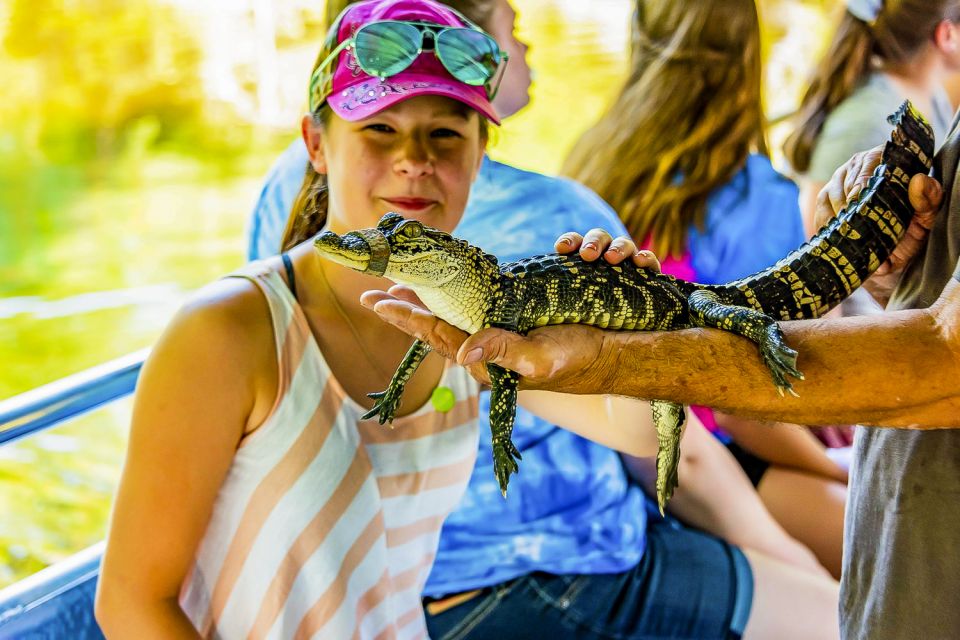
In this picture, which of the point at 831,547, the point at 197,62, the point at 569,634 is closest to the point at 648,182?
the point at 831,547

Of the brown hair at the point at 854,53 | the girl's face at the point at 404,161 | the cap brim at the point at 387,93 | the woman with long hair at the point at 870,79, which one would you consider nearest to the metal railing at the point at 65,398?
the girl's face at the point at 404,161

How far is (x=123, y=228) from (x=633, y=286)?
5.41 metres

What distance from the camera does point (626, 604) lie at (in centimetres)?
185

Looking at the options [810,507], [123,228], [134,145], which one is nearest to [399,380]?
[810,507]

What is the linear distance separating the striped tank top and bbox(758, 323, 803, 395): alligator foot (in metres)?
0.64

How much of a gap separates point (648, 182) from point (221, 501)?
1.78m

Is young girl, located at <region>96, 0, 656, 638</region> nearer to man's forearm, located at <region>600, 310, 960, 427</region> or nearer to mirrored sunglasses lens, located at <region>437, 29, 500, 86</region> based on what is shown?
mirrored sunglasses lens, located at <region>437, 29, 500, 86</region>

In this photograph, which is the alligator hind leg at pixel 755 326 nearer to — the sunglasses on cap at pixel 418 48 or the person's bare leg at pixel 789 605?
the sunglasses on cap at pixel 418 48

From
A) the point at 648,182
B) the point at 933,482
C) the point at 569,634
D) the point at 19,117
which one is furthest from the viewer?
Answer: the point at 19,117

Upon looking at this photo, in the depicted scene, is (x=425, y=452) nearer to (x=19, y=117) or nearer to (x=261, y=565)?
(x=261, y=565)

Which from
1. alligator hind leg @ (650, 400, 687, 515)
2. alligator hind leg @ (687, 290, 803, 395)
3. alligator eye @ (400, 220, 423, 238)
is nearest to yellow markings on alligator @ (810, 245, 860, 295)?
alligator hind leg @ (687, 290, 803, 395)

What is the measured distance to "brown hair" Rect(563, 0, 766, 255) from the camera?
2781 millimetres

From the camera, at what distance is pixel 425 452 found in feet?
5.18

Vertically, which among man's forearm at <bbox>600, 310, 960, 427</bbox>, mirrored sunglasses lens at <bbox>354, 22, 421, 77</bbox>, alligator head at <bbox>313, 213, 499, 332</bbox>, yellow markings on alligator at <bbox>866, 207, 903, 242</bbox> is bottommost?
man's forearm at <bbox>600, 310, 960, 427</bbox>
